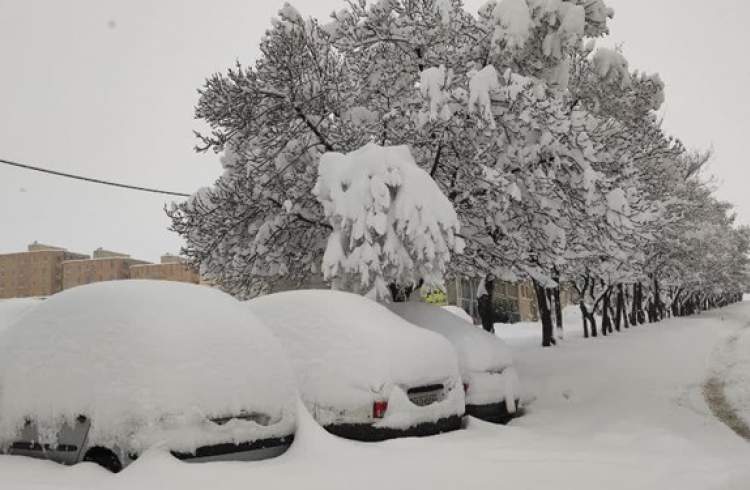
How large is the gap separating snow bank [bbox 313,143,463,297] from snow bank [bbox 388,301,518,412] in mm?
759

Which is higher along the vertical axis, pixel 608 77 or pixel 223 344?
pixel 608 77

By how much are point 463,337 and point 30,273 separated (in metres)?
84.6

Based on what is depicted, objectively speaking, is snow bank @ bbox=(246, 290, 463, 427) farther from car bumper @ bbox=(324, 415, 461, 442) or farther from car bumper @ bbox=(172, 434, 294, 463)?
car bumper @ bbox=(172, 434, 294, 463)

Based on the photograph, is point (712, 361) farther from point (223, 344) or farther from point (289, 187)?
point (223, 344)

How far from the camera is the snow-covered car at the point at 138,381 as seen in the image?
4.59 metres

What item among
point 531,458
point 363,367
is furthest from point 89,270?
point 531,458

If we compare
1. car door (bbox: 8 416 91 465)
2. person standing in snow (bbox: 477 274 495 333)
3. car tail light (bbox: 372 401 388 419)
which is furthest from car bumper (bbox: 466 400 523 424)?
person standing in snow (bbox: 477 274 495 333)

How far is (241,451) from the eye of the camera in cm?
504

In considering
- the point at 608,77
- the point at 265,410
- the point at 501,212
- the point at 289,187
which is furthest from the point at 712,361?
the point at 265,410

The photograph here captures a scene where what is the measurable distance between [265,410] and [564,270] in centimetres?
1174

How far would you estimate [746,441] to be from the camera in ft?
Answer: 25.5

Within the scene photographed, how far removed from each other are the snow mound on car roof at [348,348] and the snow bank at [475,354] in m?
1.07

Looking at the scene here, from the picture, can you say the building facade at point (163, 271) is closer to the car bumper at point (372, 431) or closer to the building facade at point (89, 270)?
the building facade at point (89, 270)

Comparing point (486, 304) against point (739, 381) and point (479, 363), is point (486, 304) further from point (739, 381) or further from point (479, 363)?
point (479, 363)
